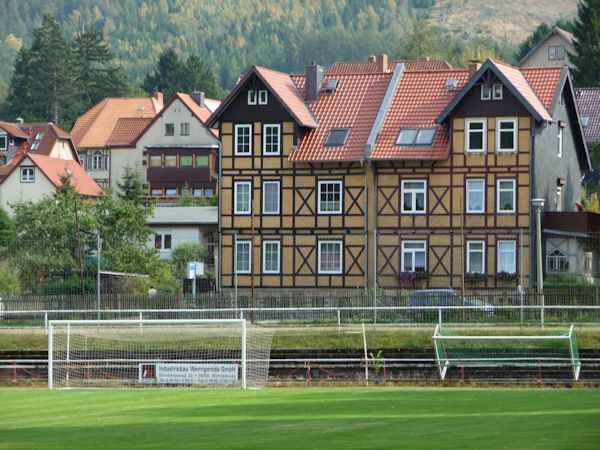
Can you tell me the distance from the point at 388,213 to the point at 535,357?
1803 cm

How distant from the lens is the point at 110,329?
160 feet

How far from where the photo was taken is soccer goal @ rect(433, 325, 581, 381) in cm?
4412

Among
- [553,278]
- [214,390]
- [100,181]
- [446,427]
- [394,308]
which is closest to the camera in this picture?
[446,427]

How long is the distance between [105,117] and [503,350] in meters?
84.3

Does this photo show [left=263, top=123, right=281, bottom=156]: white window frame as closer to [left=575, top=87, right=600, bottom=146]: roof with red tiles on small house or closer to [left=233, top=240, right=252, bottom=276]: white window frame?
[left=233, top=240, right=252, bottom=276]: white window frame

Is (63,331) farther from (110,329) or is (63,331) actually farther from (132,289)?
(132,289)

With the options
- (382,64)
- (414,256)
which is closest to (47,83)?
(382,64)

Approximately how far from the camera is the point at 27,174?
102625 millimetres

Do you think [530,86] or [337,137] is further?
[337,137]

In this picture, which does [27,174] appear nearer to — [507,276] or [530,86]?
[530,86]

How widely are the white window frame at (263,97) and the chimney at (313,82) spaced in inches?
116

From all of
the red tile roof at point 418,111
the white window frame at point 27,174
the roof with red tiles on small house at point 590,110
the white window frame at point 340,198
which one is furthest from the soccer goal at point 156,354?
the white window frame at point 27,174

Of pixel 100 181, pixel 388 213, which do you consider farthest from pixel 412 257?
pixel 100 181

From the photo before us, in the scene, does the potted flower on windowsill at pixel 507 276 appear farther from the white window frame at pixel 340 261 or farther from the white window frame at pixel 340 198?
the white window frame at pixel 340 198
